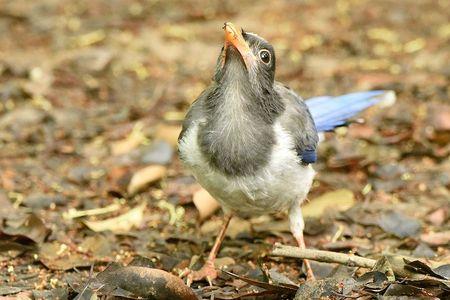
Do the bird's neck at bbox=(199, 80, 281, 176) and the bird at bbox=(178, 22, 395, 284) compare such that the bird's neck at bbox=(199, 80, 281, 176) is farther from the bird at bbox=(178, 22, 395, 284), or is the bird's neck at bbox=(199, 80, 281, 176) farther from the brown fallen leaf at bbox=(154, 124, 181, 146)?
the brown fallen leaf at bbox=(154, 124, 181, 146)

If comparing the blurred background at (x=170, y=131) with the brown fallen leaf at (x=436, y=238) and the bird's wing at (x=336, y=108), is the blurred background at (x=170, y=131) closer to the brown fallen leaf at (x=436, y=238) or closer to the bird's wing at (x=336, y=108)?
the brown fallen leaf at (x=436, y=238)

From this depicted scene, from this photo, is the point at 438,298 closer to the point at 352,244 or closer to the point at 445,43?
the point at 352,244

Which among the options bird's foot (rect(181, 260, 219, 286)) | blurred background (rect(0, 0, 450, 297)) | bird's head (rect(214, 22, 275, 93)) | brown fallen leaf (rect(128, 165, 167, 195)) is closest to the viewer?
bird's head (rect(214, 22, 275, 93))

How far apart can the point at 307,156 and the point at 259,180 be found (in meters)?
0.50

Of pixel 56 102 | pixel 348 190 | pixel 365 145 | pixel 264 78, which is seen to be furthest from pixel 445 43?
pixel 264 78

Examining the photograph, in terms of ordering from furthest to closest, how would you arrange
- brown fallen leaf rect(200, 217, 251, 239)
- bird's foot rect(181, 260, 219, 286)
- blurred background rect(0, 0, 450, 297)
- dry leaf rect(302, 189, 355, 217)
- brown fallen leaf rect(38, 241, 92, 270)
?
dry leaf rect(302, 189, 355, 217)
brown fallen leaf rect(200, 217, 251, 239)
blurred background rect(0, 0, 450, 297)
brown fallen leaf rect(38, 241, 92, 270)
bird's foot rect(181, 260, 219, 286)

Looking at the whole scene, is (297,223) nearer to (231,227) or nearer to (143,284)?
(231,227)

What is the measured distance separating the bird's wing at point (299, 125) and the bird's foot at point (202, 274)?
876 millimetres

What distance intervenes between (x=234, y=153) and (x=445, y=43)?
5.34m

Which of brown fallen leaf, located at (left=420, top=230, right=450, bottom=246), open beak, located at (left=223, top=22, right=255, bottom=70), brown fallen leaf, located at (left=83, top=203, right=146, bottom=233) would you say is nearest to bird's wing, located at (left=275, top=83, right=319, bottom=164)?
open beak, located at (left=223, top=22, right=255, bottom=70)

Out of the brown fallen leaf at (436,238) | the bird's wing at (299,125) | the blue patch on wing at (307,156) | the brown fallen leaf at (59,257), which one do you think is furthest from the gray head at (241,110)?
the brown fallen leaf at (436,238)

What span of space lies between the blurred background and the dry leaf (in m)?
0.02

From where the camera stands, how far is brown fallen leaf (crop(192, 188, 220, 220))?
5.84 m

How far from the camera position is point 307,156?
16.8 feet
